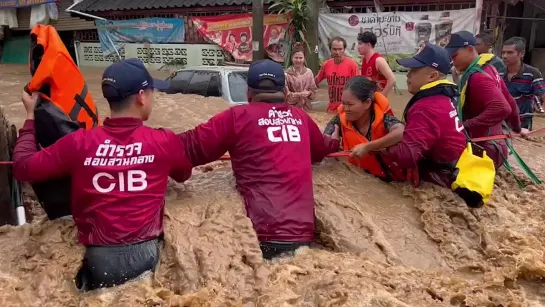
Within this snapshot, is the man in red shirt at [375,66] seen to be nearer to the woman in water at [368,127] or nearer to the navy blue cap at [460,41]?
the navy blue cap at [460,41]

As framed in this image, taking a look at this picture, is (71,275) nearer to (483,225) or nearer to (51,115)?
(51,115)

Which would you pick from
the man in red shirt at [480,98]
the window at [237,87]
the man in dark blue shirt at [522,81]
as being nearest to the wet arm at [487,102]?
the man in red shirt at [480,98]

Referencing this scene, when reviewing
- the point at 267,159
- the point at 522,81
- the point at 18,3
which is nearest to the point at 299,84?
the point at 522,81

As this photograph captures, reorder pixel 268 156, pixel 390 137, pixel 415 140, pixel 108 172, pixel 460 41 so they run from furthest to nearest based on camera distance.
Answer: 1. pixel 460 41
2. pixel 390 137
3. pixel 415 140
4. pixel 268 156
5. pixel 108 172

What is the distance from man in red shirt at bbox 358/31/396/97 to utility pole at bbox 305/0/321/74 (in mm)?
7156

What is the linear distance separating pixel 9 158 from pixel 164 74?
13.7m

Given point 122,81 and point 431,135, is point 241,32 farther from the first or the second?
point 122,81

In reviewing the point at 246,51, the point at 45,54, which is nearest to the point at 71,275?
the point at 45,54

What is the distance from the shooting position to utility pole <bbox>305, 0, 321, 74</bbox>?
13.1 m

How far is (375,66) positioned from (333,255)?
3686 mm

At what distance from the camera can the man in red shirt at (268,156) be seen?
9.61 feet

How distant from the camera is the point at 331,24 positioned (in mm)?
14070

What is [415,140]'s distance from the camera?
3441mm

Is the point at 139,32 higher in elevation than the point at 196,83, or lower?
higher
